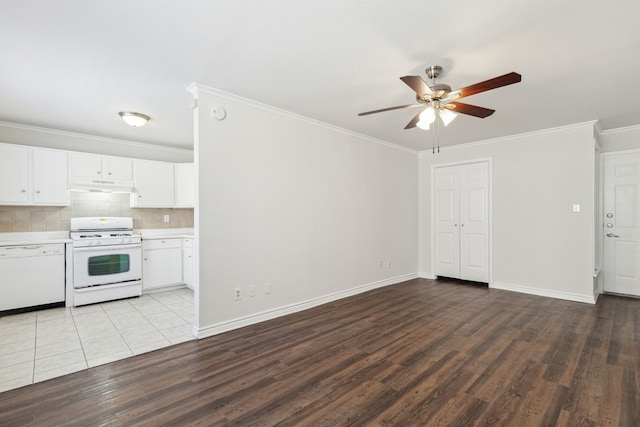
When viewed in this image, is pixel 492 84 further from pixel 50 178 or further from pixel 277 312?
pixel 50 178

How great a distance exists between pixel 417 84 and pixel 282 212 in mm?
2141

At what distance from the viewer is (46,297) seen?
13.2 ft

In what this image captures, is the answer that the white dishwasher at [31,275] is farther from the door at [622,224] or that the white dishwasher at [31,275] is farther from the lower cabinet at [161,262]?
the door at [622,224]

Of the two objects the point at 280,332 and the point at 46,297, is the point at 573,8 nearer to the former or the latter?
the point at 280,332

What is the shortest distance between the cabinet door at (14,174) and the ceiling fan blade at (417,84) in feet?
16.2

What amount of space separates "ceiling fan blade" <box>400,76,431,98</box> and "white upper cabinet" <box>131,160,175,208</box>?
14.7 feet

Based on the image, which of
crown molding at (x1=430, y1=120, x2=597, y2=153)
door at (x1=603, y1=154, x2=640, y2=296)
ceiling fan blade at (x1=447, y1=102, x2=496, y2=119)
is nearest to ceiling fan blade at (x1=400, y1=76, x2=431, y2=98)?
ceiling fan blade at (x1=447, y1=102, x2=496, y2=119)

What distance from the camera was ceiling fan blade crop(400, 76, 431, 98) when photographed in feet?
7.07

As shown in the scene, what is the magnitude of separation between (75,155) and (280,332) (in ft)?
13.1

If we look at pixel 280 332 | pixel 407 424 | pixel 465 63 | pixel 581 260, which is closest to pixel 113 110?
pixel 280 332

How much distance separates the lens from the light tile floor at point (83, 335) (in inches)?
98.7

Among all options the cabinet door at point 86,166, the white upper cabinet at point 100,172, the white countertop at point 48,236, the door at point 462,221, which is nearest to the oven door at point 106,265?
the white countertop at point 48,236

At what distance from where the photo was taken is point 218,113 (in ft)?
10.4

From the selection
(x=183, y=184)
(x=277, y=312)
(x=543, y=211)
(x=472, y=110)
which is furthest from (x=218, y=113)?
(x=543, y=211)
